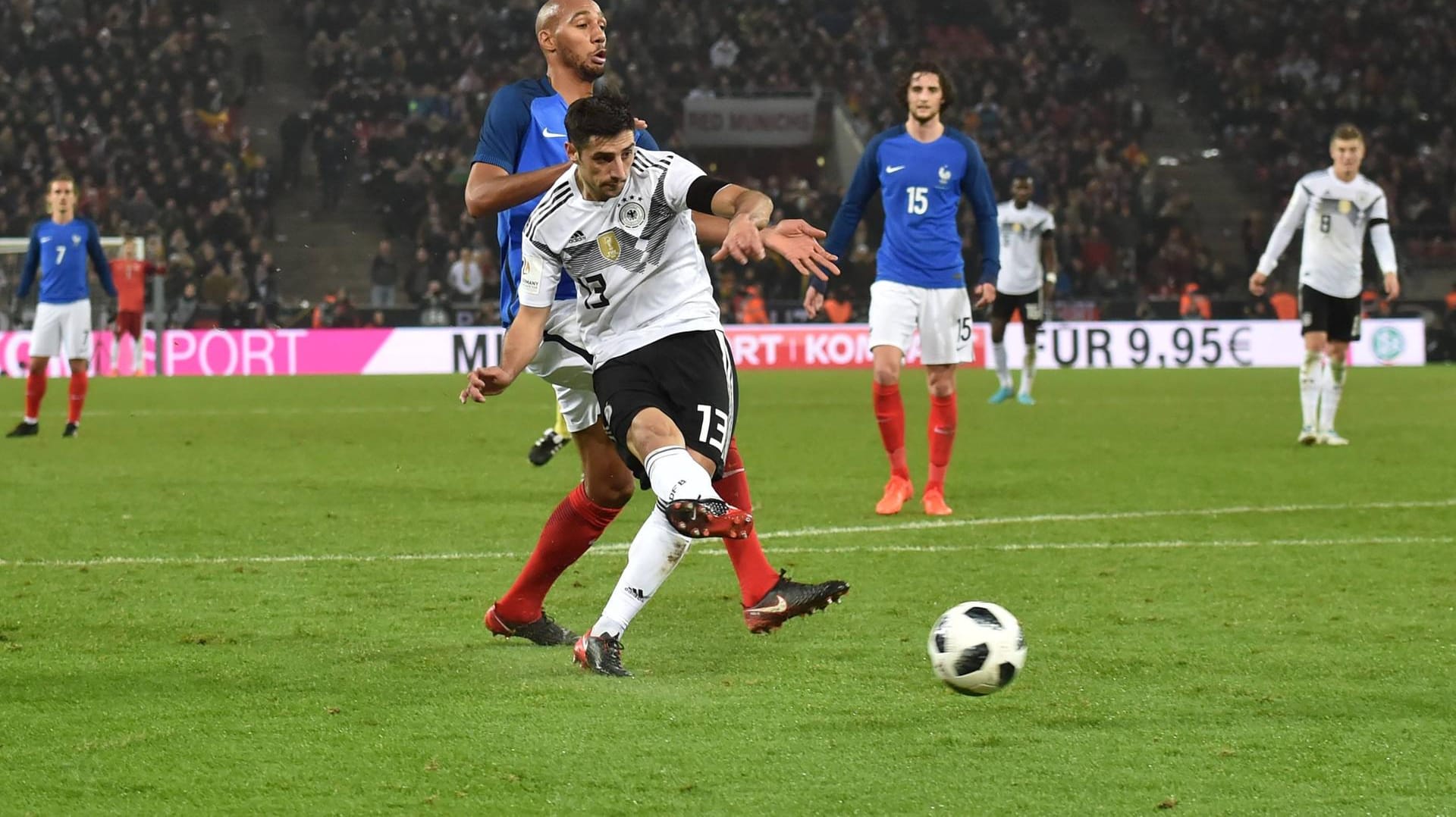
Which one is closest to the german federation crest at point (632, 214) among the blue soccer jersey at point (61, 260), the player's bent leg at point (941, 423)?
the player's bent leg at point (941, 423)

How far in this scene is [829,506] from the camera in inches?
369

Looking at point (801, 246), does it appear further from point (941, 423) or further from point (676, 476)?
point (941, 423)

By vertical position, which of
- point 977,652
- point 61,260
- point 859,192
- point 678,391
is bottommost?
point 977,652

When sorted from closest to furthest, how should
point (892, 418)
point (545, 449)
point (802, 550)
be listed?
point (802, 550) < point (892, 418) < point (545, 449)

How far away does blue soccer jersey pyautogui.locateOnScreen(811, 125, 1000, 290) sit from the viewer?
9219 mm

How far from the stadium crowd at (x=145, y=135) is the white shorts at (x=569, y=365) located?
22.1 meters

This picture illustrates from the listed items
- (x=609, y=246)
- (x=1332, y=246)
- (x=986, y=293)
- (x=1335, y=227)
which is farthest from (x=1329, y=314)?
(x=609, y=246)

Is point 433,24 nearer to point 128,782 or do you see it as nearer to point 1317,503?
point 1317,503

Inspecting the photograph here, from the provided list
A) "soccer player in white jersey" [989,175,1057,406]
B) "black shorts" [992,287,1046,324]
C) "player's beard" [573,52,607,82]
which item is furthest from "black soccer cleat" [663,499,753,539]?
"black shorts" [992,287,1046,324]

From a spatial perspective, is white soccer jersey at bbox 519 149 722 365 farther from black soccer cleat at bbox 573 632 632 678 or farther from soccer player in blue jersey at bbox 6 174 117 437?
soccer player in blue jersey at bbox 6 174 117 437

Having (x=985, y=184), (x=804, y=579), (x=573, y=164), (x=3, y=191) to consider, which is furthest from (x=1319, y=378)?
(x=3, y=191)

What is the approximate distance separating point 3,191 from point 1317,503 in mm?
25334

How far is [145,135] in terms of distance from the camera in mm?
30688

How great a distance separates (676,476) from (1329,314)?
9329 millimetres
